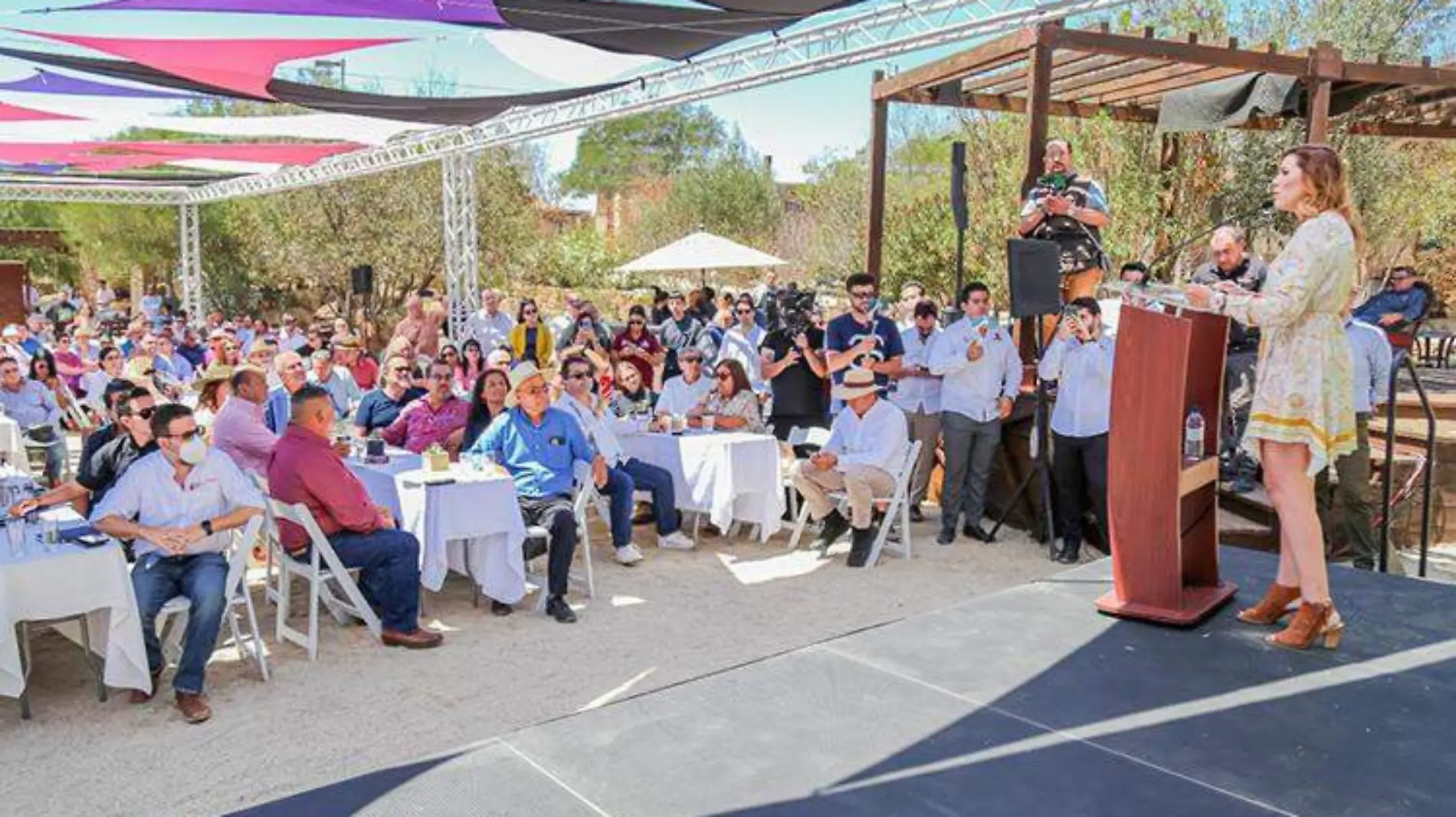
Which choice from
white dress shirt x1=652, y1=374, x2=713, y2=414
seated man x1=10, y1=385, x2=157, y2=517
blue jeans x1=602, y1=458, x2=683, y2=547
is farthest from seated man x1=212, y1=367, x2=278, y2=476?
white dress shirt x1=652, y1=374, x2=713, y2=414

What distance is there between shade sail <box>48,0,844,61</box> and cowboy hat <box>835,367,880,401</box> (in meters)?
2.41

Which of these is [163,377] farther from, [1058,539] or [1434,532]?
[1434,532]

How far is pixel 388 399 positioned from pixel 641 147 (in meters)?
44.9

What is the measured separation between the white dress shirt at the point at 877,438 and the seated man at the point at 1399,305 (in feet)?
14.9

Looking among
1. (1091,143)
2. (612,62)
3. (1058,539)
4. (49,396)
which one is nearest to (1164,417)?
(1058,539)

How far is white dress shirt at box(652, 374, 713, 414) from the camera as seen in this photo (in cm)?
773

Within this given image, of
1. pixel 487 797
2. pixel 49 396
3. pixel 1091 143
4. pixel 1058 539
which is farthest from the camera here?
pixel 1091 143

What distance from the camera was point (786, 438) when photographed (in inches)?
312

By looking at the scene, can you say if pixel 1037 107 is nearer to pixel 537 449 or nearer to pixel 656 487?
pixel 656 487

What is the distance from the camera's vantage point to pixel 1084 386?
640 centimetres

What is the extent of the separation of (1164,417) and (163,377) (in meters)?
8.72

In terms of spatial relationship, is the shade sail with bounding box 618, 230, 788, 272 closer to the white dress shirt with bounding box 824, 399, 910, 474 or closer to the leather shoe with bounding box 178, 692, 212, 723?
the white dress shirt with bounding box 824, 399, 910, 474

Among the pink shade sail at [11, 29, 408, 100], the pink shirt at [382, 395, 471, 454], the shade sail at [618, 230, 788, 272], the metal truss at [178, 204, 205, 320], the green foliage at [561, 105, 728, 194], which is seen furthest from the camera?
the green foliage at [561, 105, 728, 194]

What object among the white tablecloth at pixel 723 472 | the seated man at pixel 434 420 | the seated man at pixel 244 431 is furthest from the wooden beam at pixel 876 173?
the seated man at pixel 244 431
